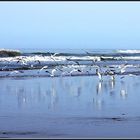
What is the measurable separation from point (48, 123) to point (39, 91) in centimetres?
753

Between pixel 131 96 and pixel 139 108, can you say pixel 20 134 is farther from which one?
pixel 131 96

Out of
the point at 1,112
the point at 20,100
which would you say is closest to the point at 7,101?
the point at 20,100

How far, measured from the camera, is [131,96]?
1798 cm

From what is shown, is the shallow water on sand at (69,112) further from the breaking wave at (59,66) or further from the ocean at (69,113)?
the breaking wave at (59,66)

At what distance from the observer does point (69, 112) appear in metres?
14.1

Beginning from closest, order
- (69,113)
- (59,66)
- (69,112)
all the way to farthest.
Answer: (69,113), (69,112), (59,66)

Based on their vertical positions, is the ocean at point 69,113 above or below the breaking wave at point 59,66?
above

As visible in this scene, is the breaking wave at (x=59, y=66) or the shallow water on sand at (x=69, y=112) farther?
the breaking wave at (x=59, y=66)

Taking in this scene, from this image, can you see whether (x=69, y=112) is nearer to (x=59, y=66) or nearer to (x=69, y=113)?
(x=69, y=113)

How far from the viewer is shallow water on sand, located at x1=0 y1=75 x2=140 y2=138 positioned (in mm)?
11250

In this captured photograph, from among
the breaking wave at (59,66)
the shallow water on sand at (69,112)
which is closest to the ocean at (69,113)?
the shallow water on sand at (69,112)

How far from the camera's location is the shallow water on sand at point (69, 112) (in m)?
11.2

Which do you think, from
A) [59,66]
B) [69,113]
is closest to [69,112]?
[69,113]

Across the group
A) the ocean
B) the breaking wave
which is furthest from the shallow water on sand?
the breaking wave
